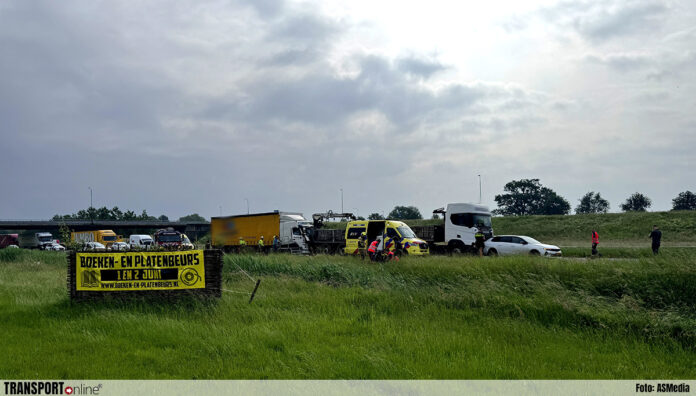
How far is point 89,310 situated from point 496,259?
35.7 feet

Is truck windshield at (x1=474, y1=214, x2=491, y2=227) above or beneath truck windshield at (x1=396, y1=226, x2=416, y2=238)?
above

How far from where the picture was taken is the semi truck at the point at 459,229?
27.6 meters

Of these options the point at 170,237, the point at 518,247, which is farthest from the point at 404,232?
the point at 170,237

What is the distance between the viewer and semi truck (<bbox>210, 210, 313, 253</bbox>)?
3422 cm

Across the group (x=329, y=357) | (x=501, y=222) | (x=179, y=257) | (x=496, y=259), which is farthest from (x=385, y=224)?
(x=501, y=222)

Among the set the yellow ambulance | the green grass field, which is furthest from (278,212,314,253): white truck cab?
the green grass field

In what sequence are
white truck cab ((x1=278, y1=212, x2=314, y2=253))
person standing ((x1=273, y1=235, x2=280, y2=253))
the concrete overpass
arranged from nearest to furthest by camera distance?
person standing ((x1=273, y1=235, x2=280, y2=253)) → white truck cab ((x1=278, y1=212, x2=314, y2=253)) → the concrete overpass

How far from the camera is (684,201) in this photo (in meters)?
98.9

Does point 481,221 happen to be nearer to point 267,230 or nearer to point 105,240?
point 267,230

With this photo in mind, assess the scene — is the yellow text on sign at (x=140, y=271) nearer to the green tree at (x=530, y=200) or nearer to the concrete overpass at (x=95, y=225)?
the concrete overpass at (x=95, y=225)

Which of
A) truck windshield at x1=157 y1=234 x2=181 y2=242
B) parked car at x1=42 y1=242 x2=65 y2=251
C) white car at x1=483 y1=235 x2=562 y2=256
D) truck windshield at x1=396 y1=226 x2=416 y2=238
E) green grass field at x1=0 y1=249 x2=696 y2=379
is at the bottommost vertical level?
parked car at x1=42 y1=242 x2=65 y2=251

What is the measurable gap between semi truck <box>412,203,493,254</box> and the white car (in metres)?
0.99

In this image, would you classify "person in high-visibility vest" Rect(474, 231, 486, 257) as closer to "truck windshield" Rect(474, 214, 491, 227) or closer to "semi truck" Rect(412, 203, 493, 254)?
"semi truck" Rect(412, 203, 493, 254)

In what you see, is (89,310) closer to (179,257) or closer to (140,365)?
(179,257)
